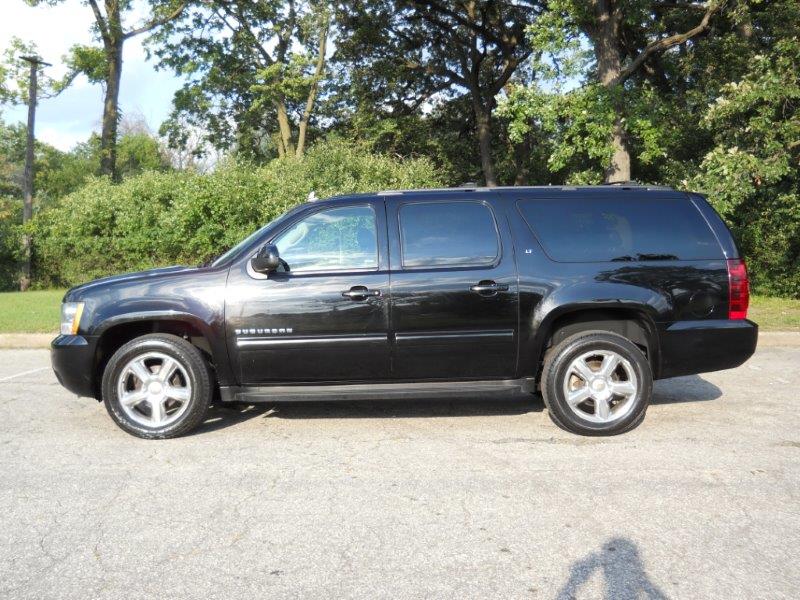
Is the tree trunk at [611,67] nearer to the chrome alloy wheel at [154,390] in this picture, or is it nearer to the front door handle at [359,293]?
the front door handle at [359,293]

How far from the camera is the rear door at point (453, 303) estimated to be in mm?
5277

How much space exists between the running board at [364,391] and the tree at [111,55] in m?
25.1

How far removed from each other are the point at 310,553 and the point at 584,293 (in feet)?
9.69

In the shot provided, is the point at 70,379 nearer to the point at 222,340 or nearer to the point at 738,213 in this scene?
the point at 222,340

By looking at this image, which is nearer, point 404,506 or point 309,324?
point 404,506

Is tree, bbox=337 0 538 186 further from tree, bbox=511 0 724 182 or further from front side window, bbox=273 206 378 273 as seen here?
front side window, bbox=273 206 378 273

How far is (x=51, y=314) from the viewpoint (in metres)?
12.9

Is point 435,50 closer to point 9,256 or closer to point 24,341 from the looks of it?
point 9,256

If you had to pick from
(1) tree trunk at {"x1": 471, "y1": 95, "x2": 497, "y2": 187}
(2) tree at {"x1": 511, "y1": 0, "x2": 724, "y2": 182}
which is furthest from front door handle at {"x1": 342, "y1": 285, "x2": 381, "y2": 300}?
(1) tree trunk at {"x1": 471, "y1": 95, "x2": 497, "y2": 187}

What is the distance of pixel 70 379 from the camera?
5441 millimetres

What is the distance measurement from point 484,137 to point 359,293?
79.9ft

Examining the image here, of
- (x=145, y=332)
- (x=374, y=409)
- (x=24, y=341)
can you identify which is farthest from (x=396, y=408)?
(x=24, y=341)

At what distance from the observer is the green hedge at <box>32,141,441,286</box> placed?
52.7ft

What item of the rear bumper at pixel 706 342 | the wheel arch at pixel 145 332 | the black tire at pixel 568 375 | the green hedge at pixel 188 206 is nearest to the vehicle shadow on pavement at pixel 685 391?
the rear bumper at pixel 706 342
